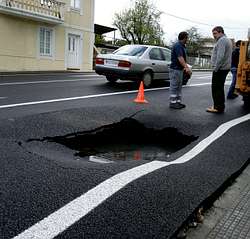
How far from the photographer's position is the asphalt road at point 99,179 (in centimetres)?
326

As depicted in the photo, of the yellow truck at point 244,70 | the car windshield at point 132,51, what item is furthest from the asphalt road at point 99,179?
the car windshield at point 132,51

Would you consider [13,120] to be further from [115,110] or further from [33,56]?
[33,56]

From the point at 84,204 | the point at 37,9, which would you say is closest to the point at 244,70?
the point at 84,204

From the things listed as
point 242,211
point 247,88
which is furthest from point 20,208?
point 247,88

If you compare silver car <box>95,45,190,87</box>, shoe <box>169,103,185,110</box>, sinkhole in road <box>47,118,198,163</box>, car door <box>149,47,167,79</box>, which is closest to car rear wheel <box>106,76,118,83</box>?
silver car <box>95,45,190,87</box>

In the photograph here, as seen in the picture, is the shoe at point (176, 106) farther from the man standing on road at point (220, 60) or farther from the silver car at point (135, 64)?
the silver car at point (135, 64)

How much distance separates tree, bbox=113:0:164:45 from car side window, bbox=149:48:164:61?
39.9 metres

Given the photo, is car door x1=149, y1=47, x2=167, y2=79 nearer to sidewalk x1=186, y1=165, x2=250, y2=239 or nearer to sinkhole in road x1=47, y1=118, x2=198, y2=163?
sinkhole in road x1=47, y1=118, x2=198, y2=163

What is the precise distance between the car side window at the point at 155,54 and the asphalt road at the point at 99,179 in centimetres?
678

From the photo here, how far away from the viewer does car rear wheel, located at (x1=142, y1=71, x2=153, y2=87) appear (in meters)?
14.4

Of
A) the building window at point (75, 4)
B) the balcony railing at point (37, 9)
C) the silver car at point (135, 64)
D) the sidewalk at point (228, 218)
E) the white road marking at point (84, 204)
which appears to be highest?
the building window at point (75, 4)

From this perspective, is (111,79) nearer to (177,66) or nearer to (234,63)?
(234,63)

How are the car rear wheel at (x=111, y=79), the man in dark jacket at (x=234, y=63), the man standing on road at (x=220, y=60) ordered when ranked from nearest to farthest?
the man standing on road at (x=220, y=60)
the man in dark jacket at (x=234, y=63)
the car rear wheel at (x=111, y=79)

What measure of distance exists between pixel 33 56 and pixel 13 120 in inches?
719
